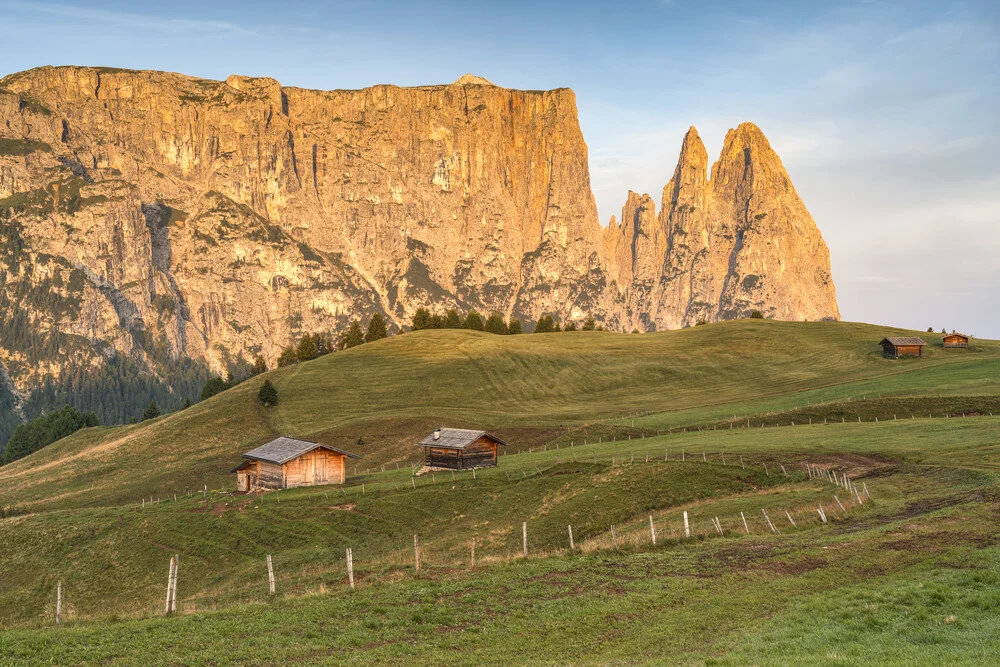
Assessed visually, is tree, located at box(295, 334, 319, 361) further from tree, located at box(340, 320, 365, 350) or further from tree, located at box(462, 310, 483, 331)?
tree, located at box(462, 310, 483, 331)

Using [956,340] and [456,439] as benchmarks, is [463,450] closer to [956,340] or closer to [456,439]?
[456,439]

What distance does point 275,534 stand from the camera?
5281 cm

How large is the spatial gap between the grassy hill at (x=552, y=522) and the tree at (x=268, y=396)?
1.57 metres

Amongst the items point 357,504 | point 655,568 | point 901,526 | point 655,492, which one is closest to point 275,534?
point 357,504

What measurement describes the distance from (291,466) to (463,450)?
1528 cm

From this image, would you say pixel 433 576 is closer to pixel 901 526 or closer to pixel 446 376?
pixel 901 526

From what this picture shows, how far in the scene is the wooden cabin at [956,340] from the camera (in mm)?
121688

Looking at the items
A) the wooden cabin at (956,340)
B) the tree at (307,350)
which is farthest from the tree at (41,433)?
the wooden cabin at (956,340)

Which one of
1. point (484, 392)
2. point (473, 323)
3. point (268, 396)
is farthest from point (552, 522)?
point (473, 323)

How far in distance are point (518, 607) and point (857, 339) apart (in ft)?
434

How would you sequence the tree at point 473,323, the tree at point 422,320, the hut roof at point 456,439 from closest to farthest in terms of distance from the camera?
the hut roof at point 456,439 < the tree at point 422,320 < the tree at point 473,323

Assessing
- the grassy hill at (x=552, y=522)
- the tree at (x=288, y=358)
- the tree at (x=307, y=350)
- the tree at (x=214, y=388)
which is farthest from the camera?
the tree at (x=288, y=358)

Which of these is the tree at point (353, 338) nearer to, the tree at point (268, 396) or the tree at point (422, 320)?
the tree at point (422, 320)

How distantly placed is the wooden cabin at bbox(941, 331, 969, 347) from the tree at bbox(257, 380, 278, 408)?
4062 inches
